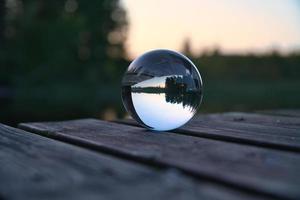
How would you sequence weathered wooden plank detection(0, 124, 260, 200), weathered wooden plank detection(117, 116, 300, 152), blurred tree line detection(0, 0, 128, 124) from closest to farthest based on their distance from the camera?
1. weathered wooden plank detection(0, 124, 260, 200)
2. weathered wooden plank detection(117, 116, 300, 152)
3. blurred tree line detection(0, 0, 128, 124)

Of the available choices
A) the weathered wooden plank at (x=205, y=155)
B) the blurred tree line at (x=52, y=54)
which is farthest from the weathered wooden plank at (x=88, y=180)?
the blurred tree line at (x=52, y=54)

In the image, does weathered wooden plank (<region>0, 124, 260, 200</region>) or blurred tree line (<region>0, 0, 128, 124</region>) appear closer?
weathered wooden plank (<region>0, 124, 260, 200</region>)

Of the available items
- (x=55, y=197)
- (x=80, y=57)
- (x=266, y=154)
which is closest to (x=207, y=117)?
(x=266, y=154)

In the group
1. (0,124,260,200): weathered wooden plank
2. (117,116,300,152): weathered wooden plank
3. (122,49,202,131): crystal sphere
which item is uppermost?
(122,49,202,131): crystal sphere

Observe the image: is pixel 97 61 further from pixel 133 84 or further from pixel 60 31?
pixel 133 84

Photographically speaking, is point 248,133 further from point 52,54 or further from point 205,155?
point 52,54

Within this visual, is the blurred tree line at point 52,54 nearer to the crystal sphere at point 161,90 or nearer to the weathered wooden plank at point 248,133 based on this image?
the weathered wooden plank at point 248,133

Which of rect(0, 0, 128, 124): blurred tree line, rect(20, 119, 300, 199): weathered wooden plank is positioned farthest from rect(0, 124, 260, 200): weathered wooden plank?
rect(0, 0, 128, 124): blurred tree line

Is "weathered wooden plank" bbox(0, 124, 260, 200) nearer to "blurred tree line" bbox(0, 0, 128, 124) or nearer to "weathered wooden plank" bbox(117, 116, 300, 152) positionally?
"weathered wooden plank" bbox(117, 116, 300, 152)
